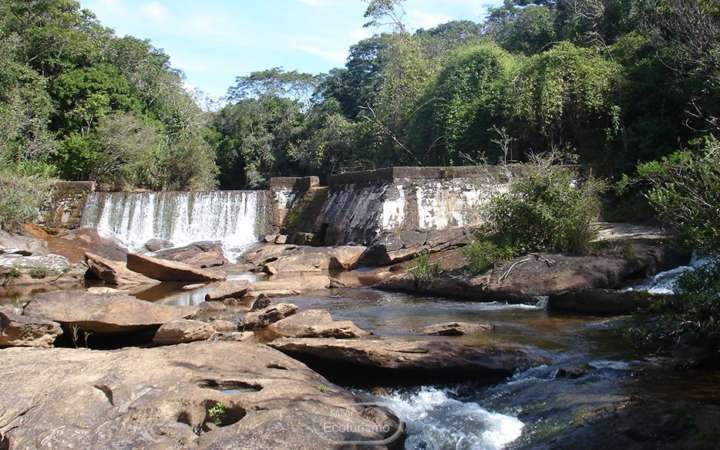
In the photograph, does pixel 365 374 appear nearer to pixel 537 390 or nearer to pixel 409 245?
pixel 537 390

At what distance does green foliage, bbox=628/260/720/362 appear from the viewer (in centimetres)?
558

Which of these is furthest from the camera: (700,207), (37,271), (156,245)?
(156,245)

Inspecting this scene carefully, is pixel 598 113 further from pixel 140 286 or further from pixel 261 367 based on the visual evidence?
pixel 261 367

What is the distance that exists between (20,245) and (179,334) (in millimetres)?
10644

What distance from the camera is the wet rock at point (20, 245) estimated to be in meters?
15.2

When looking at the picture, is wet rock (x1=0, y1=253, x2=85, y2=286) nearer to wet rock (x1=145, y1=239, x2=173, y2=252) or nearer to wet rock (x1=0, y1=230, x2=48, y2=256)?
wet rock (x1=0, y1=230, x2=48, y2=256)

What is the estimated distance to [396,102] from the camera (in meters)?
26.0

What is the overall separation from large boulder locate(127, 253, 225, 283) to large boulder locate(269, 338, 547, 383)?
26.3ft

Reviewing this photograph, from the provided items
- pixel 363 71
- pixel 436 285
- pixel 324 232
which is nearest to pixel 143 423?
pixel 436 285

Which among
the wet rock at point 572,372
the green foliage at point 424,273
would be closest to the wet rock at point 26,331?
the wet rock at point 572,372

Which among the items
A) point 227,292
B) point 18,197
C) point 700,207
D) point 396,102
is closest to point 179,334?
point 227,292

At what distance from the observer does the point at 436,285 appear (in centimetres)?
1180

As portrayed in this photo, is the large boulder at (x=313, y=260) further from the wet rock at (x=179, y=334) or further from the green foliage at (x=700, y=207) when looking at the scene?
the green foliage at (x=700, y=207)

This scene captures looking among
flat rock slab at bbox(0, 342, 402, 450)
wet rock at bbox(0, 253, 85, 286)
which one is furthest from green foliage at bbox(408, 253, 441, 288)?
wet rock at bbox(0, 253, 85, 286)
